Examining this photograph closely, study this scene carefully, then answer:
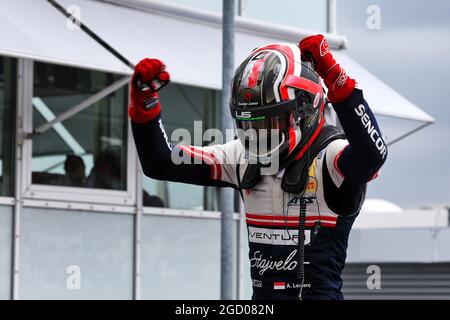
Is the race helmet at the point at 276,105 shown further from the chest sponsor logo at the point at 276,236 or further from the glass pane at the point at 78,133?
the glass pane at the point at 78,133

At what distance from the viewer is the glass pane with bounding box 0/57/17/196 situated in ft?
35.6

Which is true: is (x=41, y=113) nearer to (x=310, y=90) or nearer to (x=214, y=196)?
(x=214, y=196)

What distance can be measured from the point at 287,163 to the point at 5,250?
604 cm

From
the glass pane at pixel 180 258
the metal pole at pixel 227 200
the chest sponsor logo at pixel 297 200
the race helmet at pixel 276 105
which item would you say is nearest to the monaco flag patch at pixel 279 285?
the chest sponsor logo at pixel 297 200

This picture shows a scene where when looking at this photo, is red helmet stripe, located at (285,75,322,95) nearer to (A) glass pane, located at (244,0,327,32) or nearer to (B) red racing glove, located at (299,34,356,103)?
(B) red racing glove, located at (299,34,356,103)

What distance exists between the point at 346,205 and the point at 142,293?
286 inches

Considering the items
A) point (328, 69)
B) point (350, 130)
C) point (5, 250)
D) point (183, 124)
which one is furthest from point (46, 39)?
point (350, 130)

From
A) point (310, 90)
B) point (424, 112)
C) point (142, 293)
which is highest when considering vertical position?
point (424, 112)

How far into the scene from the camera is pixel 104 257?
38.5ft

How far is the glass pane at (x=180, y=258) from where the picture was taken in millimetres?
12188

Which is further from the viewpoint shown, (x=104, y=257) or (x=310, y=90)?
(x=104, y=257)

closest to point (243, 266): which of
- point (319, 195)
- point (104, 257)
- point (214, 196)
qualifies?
point (214, 196)

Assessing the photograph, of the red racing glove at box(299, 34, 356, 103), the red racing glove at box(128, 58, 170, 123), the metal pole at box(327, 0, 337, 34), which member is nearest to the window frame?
the metal pole at box(327, 0, 337, 34)

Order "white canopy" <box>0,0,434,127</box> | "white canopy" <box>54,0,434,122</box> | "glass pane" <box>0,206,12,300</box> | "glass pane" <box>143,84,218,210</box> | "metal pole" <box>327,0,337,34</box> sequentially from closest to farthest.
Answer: "white canopy" <box>0,0,434,127</box> < "glass pane" <box>0,206,12,300</box> < "white canopy" <box>54,0,434,122</box> < "glass pane" <box>143,84,218,210</box> < "metal pole" <box>327,0,337,34</box>
